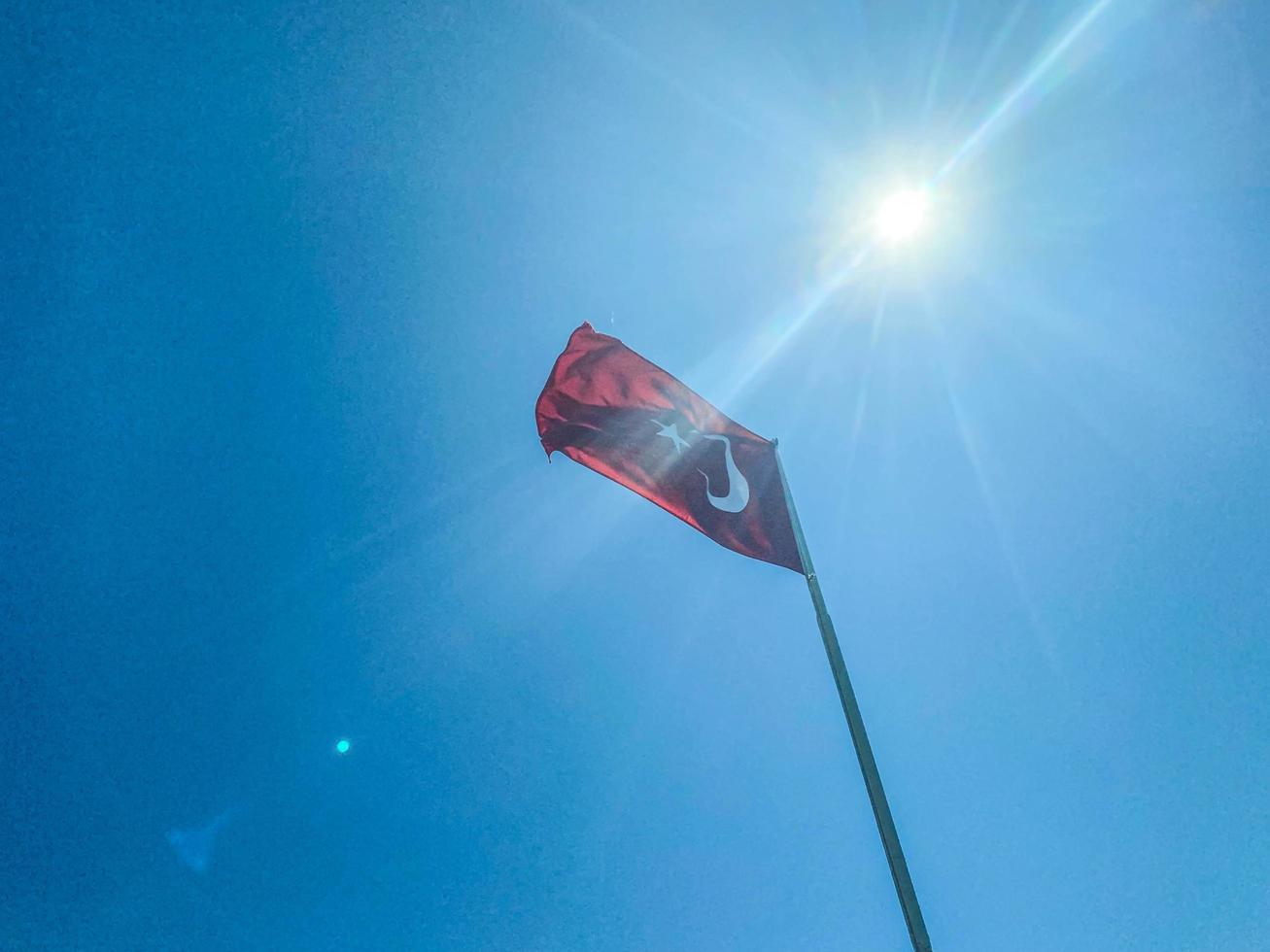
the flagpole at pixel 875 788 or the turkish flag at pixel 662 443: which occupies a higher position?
the turkish flag at pixel 662 443

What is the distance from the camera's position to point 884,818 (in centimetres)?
405

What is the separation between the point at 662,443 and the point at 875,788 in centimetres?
424

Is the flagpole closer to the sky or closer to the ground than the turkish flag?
closer to the ground

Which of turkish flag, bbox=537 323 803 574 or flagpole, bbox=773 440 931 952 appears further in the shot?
turkish flag, bbox=537 323 803 574

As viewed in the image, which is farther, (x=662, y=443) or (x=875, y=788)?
(x=662, y=443)

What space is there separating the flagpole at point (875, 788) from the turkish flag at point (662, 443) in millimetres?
1349

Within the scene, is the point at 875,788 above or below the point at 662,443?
below

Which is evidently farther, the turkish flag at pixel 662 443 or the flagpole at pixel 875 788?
the turkish flag at pixel 662 443

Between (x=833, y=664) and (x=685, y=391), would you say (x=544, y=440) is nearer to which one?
(x=685, y=391)

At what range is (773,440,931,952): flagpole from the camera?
3824 millimetres

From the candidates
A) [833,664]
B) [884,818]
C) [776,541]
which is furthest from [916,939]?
[776,541]

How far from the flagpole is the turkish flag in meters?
1.35

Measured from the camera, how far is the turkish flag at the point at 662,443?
6648mm

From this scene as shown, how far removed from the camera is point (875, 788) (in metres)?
4.19
